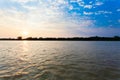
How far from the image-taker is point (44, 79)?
29.9 ft

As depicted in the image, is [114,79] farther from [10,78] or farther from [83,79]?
[10,78]

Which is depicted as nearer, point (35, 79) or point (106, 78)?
point (35, 79)

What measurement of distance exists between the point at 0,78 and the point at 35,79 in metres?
2.61

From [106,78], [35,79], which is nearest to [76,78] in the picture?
[106,78]

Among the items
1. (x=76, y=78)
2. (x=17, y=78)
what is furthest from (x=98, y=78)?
(x=17, y=78)

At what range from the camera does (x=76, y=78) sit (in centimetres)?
958

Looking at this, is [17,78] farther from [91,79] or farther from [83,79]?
[91,79]

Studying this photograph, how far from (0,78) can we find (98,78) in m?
7.39

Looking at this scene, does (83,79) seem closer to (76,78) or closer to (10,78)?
(76,78)

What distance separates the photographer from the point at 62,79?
9289mm

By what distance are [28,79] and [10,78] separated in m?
1.44

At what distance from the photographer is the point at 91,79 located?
30.6 feet

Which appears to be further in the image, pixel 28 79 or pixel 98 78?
pixel 98 78

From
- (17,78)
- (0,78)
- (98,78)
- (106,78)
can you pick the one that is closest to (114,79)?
(106,78)
